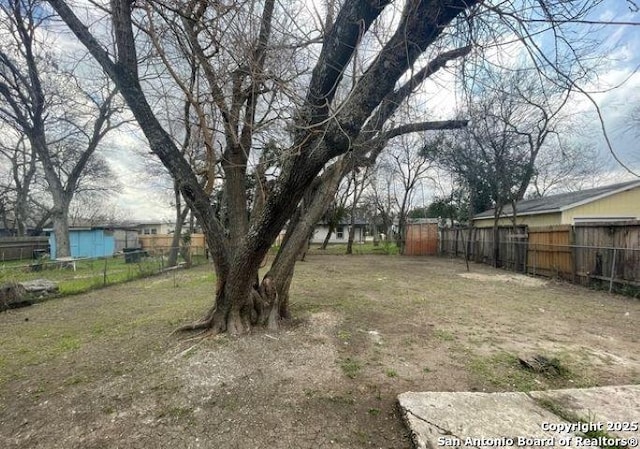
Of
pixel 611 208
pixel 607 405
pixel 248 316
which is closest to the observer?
pixel 607 405

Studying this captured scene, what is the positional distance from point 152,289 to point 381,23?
756cm

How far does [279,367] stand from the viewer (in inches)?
114

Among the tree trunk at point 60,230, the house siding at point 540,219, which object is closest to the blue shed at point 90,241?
the tree trunk at point 60,230

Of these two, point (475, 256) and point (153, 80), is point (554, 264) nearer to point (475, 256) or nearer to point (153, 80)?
point (475, 256)

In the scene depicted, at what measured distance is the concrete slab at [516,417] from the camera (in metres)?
1.73

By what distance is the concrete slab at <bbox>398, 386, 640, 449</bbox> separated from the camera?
5.69 ft

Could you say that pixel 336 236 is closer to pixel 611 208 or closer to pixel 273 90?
pixel 611 208

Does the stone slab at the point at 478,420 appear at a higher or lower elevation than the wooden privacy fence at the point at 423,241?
lower

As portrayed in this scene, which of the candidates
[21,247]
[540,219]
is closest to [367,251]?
[540,219]

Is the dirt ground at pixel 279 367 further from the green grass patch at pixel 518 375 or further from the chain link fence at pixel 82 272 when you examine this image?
the chain link fence at pixel 82 272

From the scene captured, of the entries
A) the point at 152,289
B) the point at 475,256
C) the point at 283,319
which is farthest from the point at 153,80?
the point at 475,256

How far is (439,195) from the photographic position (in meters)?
25.3

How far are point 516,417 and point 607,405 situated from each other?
2.38 feet

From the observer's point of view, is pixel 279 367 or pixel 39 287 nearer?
pixel 279 367
